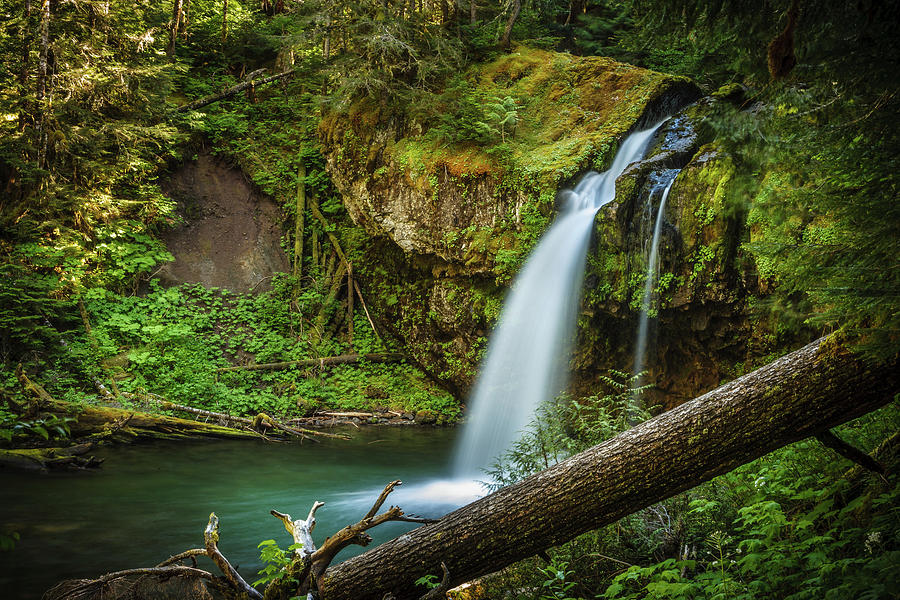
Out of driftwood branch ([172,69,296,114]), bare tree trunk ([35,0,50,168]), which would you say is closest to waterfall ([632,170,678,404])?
driftwood branch ([172,69,296,114])

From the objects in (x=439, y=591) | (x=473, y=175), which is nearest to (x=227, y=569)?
(x=439, y=591)

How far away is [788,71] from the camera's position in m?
2.31

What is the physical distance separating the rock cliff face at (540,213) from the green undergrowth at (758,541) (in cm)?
423

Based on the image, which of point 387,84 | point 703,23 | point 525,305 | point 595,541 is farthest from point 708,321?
point 387,84

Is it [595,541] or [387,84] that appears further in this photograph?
[387,84]

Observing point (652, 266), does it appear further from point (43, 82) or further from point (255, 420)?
point (43, 82)

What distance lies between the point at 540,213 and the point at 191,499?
23.5 feet

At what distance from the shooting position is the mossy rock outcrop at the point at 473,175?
30.2 feet

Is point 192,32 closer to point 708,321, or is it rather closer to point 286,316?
point 286,316

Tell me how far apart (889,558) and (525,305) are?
7.39 m

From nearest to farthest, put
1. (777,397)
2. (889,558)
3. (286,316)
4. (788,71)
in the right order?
(889,558) < (788,71) < (777,397) < (286,316)

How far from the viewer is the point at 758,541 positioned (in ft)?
7.72

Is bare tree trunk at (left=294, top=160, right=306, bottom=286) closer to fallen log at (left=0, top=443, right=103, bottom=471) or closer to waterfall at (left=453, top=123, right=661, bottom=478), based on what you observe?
waterfall at (left=453, top=123, right=661, bottom=478)

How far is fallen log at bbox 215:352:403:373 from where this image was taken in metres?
11.4
